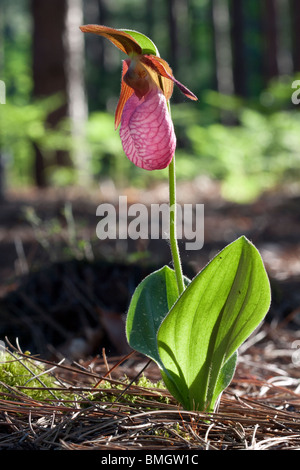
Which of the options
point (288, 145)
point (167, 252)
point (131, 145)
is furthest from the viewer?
point (288, 145)

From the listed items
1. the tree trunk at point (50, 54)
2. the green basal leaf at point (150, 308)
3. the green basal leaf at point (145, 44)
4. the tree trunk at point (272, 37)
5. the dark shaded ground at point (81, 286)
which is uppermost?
the tree trunk at point (272, 37)

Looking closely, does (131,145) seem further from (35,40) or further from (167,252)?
(35,40)

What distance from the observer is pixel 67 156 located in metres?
6.80

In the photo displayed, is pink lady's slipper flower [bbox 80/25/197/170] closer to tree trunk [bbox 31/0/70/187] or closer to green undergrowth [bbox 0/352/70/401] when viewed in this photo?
green undergrowth [bbox 0/352/70/401]

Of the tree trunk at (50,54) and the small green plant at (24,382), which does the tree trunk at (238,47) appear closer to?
the tree trunk at (50,54)

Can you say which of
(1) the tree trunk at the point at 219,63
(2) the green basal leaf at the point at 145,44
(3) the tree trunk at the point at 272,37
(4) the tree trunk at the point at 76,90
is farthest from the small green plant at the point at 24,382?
(1) the tree trunk at the point at 219,63

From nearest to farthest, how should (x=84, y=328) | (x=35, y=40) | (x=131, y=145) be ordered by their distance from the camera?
(x=131, y=145) → (x=84, y=328) → (x=35, y=40)

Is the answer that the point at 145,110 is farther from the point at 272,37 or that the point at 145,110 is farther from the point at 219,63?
the point at 219,63

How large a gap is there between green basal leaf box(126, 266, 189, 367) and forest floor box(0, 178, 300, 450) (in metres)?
0.12

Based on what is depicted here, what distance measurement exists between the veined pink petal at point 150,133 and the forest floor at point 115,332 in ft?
1.91

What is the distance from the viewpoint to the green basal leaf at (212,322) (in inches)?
45.6

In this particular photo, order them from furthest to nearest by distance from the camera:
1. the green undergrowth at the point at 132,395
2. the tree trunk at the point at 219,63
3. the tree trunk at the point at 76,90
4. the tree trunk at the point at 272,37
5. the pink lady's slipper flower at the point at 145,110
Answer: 1. the tree trunk at the point at 219,63
2. the tree trunk at the point at 272,37
3. the tree trunk at the point at 76,90
4. the green undergrowth at the point at 132,395
5. the pink lady's slipper flower at the point at 145,110
